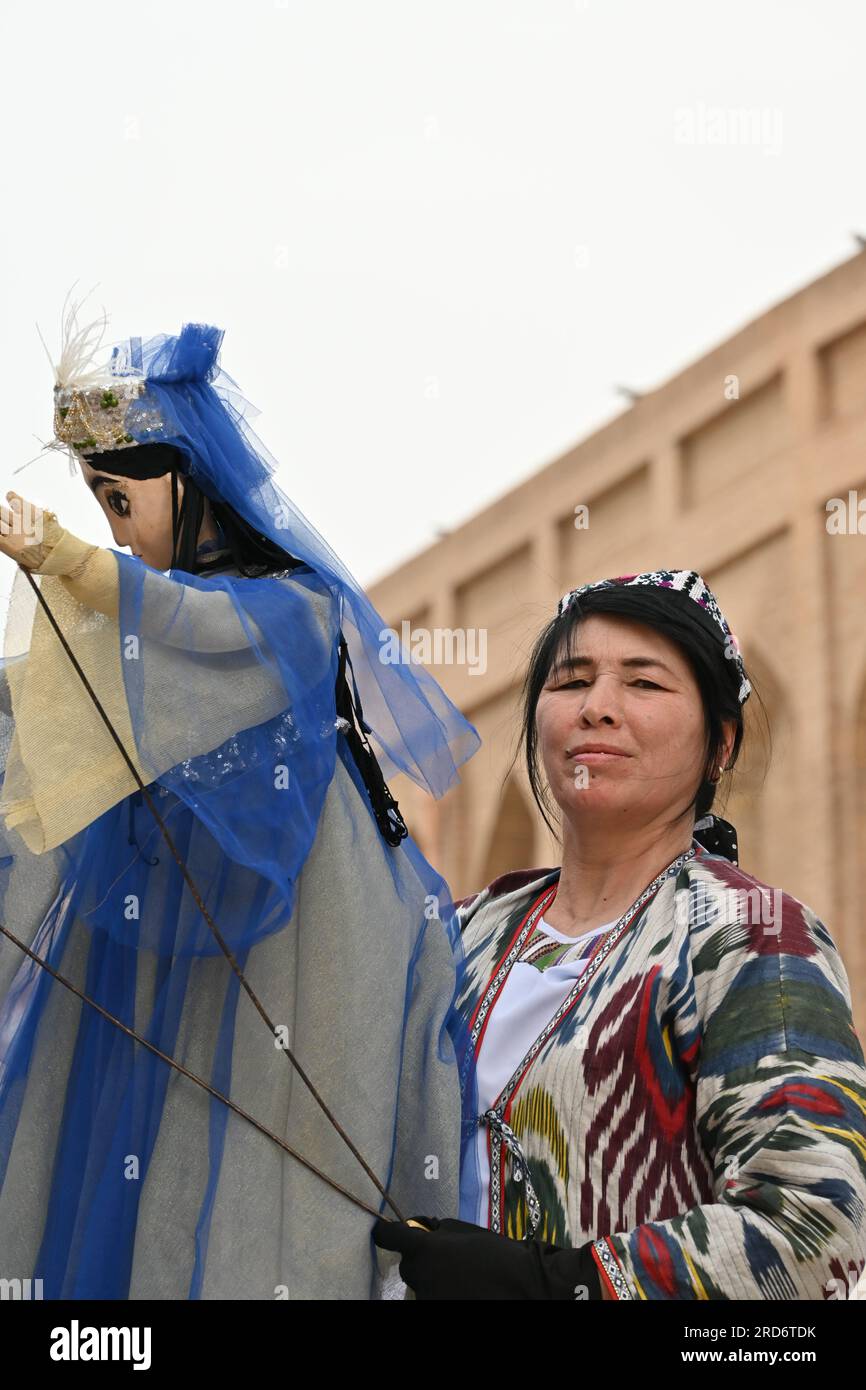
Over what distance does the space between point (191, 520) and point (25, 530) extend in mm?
453

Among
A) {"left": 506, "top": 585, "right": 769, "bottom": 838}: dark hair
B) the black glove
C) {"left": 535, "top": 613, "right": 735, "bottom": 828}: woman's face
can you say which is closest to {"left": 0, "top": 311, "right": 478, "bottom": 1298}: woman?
the black glove

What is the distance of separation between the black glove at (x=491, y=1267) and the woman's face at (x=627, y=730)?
0.74 m

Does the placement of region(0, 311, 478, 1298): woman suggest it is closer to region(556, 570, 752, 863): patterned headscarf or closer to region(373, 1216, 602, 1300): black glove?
region(373, 1216, 602, 1300): black glove

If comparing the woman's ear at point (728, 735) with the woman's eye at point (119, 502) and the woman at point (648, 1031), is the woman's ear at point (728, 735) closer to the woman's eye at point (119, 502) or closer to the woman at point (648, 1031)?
the woman at point (648, 1031)

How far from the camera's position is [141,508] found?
297 centimetres

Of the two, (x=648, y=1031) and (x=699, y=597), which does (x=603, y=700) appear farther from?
(x=648, y=1031)

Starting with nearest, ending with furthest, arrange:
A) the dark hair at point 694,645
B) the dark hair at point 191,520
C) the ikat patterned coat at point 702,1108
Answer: the ikat patterned coat at point 702,1108 < the dark hair at point 191,520 < the dark hair at point 694,645

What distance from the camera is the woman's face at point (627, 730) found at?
3.04 metres

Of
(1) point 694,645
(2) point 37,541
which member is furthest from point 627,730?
(2) point 37,541

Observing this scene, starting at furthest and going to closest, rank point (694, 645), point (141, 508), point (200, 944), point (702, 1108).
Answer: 1. point (694, 645)
2. point (141, 508)
3. point (200, 944)
4. point (702, 1108)

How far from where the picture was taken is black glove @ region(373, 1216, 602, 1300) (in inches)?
97.6

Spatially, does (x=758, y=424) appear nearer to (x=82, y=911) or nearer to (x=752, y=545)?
(x=752, y=545)

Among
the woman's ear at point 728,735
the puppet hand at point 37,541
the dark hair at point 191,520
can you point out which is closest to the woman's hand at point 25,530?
the puppet hand at point 37,541

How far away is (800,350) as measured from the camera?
1212 centimetres
